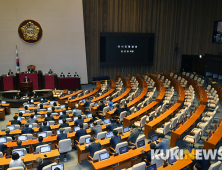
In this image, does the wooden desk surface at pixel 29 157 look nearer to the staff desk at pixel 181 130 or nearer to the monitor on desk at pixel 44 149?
the monitor on desk at pixel 44 149

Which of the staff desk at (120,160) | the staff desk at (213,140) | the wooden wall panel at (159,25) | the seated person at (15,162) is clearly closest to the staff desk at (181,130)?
the staff desk at (213,140)

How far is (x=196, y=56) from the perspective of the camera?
2198 centimetres

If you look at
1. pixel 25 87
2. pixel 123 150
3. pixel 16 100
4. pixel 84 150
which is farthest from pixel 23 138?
pixel 25 87

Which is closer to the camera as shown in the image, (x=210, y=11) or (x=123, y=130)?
(x=123, y=130)

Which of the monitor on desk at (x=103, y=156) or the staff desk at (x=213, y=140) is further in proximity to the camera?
the staff desk at (x=213, y=140)

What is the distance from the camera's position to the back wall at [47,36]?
16.5m

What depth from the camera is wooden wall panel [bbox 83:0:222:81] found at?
19562mm

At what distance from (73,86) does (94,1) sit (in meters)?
7.99

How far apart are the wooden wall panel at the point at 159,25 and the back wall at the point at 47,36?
68.4 inches

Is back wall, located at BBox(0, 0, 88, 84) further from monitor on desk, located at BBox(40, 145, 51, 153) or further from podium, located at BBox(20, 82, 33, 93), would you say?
monitor on desk, located at BBox(40, 145, 51, 153)

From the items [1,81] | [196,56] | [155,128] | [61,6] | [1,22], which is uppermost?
[61,6]

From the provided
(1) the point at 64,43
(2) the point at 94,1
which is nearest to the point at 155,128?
(1) the point at 64,43

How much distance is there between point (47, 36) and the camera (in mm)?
17469

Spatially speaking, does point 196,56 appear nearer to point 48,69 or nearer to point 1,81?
point 48,69
